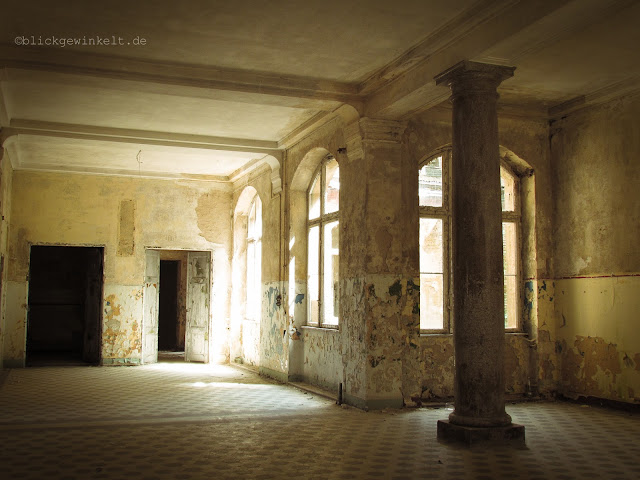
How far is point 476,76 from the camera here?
232 inches

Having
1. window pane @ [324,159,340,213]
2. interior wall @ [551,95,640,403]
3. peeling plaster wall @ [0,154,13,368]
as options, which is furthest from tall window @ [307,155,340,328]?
peeling plaster wall @ [0,154,13,368]

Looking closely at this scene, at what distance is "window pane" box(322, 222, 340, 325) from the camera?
8.93 meters

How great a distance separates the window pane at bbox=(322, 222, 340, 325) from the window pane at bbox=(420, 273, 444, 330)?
1.29 metres

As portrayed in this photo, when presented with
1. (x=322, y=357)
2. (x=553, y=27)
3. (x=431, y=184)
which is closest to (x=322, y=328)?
(x=322, y=357)

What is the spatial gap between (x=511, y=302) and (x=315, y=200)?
328cm

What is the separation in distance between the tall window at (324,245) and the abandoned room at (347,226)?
0.05m

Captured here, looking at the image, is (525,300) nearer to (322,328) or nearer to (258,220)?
(322,328)

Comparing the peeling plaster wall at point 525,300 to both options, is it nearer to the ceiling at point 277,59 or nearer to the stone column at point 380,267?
the stone column at point 380,267

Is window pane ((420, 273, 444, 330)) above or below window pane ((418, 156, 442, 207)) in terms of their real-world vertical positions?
below

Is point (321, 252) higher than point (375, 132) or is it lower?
lower

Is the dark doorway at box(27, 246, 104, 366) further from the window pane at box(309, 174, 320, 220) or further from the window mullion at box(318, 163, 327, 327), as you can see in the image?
the window mullion at box(318, 163, 327, 327)

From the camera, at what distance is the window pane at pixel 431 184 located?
824 centimetres

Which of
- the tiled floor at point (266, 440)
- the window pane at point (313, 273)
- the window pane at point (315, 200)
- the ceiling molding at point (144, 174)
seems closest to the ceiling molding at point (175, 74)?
the window pane at point (315, 200)

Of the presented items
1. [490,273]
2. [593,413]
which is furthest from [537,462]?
[593,413]
